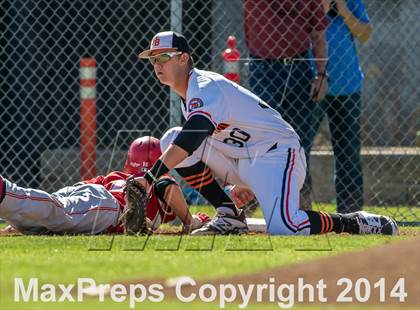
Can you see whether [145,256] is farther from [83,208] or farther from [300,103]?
[300,103]

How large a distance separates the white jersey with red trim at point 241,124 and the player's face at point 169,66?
0.40 ft

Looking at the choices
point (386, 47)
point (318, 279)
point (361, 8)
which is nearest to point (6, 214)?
point (318, 279)

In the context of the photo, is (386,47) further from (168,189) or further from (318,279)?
(318,279)

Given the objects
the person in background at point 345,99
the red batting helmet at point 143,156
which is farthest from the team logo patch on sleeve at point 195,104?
the person in background at point 345,99

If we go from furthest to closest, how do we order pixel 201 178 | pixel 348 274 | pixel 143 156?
pixel 143 156 < pixel 201 178 < pixel 348 274

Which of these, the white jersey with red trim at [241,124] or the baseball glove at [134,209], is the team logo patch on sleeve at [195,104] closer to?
the white jersey with red trim at [241,124]

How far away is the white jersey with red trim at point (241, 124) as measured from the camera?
25.5ft

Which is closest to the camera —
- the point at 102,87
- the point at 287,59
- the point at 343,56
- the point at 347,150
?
the point at 287,59

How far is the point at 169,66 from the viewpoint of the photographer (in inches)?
313

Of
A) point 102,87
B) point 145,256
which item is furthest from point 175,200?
point 102,87

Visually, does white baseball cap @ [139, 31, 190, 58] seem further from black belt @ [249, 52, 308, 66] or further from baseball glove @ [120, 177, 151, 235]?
black belt @ [249, 52, 308, 66]

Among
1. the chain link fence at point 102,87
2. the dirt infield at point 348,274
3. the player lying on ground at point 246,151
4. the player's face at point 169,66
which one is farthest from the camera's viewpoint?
the chain link fence at point 102,87

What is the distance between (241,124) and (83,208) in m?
1.20

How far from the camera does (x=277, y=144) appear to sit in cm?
796
